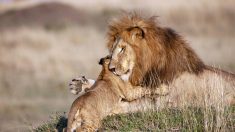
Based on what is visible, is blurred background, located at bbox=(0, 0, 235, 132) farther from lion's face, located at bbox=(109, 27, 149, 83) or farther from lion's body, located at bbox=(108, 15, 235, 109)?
lion's face, located at bbox=(109, 27, 149, 83)

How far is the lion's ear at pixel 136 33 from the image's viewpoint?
7297 millimetres

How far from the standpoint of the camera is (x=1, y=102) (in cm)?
1716

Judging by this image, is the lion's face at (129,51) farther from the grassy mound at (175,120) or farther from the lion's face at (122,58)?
the grassy mound at (175,120)

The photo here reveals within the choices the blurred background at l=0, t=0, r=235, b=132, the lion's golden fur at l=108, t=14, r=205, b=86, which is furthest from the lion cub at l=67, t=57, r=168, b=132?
the blurred background at l=0, t=0, r=235, b=132

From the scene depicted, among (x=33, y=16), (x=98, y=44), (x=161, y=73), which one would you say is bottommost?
(x=161, y=73)

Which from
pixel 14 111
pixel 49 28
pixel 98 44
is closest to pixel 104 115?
pixel 14 111

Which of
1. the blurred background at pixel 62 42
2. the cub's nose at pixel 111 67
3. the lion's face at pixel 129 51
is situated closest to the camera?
the cub's nose at pixel 111 67

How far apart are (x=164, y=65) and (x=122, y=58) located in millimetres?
497

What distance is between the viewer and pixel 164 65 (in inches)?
290

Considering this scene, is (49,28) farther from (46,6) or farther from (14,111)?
(14,111)

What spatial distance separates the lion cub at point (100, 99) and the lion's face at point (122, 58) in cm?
7

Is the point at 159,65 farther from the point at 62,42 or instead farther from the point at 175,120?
the point at 62,42

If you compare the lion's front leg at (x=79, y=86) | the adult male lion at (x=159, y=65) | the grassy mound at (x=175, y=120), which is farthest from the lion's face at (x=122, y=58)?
the grassy mound at (x=175, y=120)

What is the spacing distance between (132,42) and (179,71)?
1.96 ft
